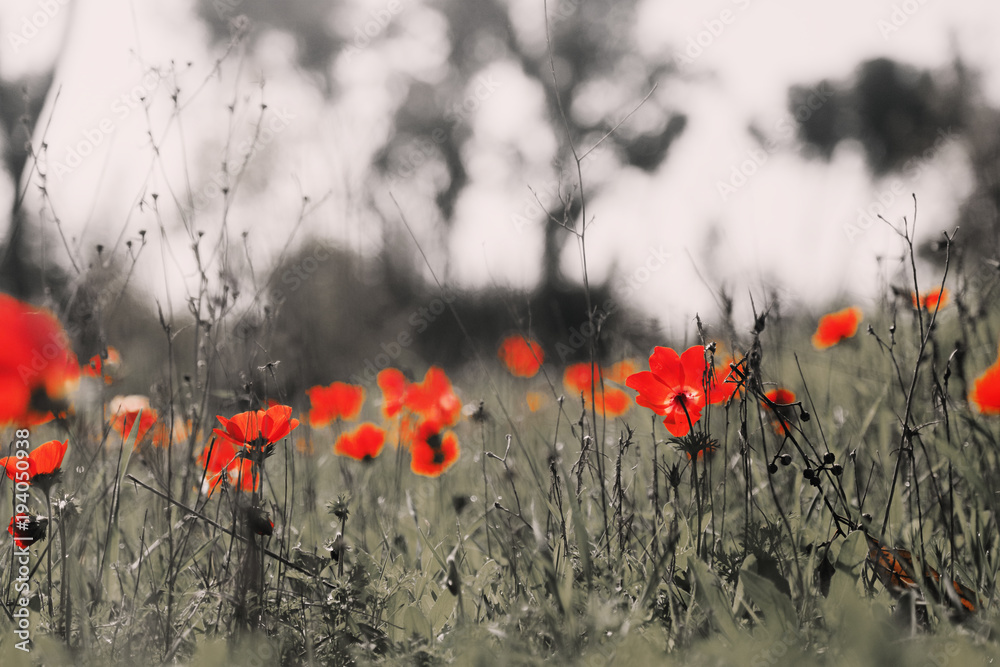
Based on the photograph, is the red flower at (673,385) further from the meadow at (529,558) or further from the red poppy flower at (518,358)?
the red poppy flower at (518,358)

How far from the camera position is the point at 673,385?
1286 mm

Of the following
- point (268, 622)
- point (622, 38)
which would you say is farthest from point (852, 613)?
point (622, 38)

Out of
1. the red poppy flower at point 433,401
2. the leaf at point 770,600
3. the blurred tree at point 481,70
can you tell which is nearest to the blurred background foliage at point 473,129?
the blurred tree at point 481,70

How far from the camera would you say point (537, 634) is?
1012 mm

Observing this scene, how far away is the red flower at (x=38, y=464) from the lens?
1155 mm

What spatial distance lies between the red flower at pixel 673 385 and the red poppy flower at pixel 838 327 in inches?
55.9

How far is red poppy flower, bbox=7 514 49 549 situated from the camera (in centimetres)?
117

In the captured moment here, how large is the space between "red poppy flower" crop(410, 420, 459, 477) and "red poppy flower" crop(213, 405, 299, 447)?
0.95m

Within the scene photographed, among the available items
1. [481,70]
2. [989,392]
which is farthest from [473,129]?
[989,392]

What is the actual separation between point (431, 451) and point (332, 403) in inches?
25.3

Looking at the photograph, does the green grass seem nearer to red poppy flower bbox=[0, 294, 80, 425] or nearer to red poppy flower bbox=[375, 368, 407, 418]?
red poppy flower bbox=[0, 294, 80, 425]

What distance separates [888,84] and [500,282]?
1119 cm

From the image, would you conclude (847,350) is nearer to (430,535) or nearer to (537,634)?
(430,535)

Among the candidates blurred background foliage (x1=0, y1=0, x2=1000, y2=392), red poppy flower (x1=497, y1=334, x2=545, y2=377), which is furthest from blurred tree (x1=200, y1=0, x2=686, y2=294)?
red poppy flower (x1=497, y1=334, x2=545, y2=377)
